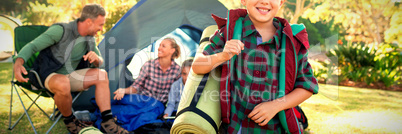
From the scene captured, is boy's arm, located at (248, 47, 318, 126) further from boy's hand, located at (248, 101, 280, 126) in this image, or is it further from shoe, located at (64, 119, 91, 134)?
shoe, located at (64, 119, 91, 134)

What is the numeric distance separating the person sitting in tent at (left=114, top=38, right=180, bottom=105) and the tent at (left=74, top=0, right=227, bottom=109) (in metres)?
0.19

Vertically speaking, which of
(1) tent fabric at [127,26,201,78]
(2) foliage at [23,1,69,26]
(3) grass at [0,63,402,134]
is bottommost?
(3) grass at [0,63,402,134]

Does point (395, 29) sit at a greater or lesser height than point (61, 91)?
greater

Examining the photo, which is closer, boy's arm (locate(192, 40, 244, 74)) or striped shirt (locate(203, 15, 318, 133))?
boy's arm (locate(192, 40, 244, 74))

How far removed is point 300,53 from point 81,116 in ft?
7.63

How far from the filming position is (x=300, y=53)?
153cm

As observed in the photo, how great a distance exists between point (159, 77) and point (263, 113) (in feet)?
6.86

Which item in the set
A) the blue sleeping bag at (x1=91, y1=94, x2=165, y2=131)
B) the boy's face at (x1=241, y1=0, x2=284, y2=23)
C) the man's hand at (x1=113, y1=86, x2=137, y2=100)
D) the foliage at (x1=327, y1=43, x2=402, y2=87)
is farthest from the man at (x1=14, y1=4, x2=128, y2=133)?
the foliage at (x1=327, y1=43, x2=402, y2=87)

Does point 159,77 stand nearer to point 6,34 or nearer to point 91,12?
point 91,12

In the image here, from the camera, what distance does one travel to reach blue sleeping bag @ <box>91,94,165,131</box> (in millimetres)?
2875

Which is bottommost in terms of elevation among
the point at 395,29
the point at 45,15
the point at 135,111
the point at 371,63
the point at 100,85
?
the point at 135,111

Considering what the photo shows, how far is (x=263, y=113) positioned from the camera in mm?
1465

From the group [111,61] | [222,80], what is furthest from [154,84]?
[222,80]

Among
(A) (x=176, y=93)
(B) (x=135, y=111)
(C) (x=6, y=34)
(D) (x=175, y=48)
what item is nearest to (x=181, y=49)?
(D) (x=175, y=48)
